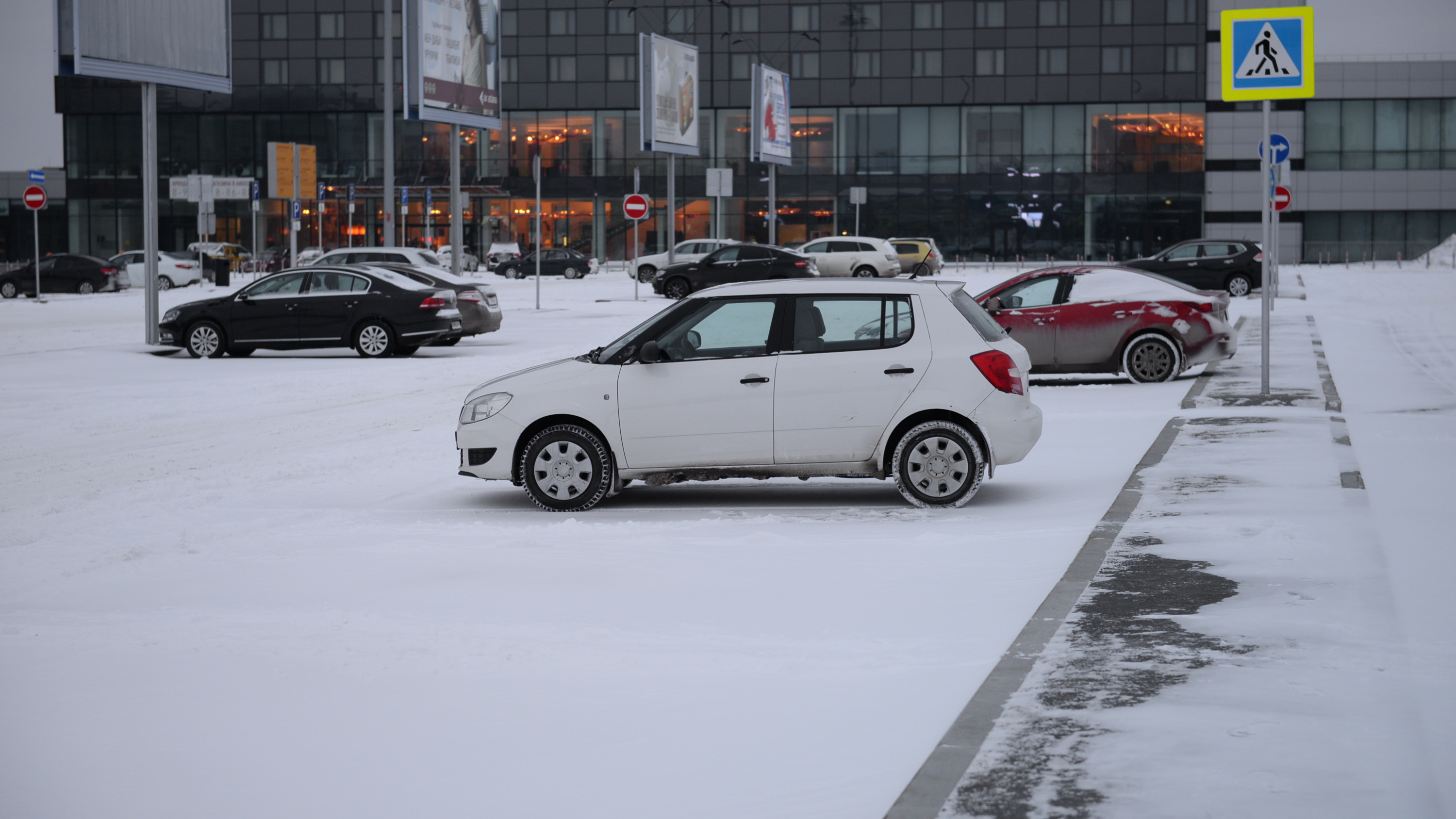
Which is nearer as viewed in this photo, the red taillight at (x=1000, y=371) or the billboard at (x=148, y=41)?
the red taillight at (x=1000, y=371)

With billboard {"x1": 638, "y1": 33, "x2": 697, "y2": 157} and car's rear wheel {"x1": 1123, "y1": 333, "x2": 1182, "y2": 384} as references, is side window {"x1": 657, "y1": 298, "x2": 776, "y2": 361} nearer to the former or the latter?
car's rear wheel {"x1": 1123, "y1": 333, "x2": 1182, "y2": 384}

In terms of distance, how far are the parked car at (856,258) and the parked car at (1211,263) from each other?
10.9m

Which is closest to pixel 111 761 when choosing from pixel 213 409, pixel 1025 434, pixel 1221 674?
pixel 1221 674

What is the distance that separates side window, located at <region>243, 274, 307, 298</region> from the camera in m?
23.9

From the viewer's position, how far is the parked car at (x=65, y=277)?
160 ft

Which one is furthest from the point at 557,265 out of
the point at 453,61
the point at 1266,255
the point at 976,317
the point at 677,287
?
the point at 976,317

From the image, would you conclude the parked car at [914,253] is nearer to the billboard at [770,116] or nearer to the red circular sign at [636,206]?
the billboard at [770,116]

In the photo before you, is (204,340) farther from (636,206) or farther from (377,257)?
(636,206)

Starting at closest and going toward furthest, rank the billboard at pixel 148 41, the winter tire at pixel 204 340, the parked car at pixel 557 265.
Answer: the winter tire at pixel 204 340 < the billboard at pixel 148 41 < the parked car at pixel 557 265

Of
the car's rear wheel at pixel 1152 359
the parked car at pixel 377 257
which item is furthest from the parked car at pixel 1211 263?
the car's rear wheel at pixel 1152 359

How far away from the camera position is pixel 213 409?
16734mm

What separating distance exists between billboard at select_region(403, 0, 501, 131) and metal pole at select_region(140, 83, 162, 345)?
8372 mm

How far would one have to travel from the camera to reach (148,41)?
27234mm

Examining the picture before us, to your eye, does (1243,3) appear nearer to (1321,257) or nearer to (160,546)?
(1321,257)
